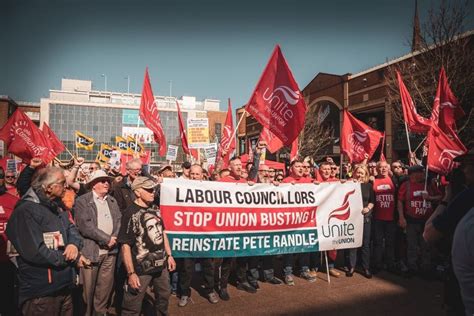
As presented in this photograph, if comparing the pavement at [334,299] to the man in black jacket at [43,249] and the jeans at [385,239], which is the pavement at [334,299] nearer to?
the jeans at [385,239]

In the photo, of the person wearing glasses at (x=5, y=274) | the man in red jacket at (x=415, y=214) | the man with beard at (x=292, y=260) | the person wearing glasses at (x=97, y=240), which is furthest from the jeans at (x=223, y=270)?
the man in red jacket at (x=415, y=214)

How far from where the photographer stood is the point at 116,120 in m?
86.4

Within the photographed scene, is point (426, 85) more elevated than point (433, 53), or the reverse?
point (433, 53)

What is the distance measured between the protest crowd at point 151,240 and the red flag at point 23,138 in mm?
2096

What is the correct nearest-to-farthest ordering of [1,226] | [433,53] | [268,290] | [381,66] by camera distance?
1. [1,226]
2. [268,290]
3. [433,53]
4. [381,66]

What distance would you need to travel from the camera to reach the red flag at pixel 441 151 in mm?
5469

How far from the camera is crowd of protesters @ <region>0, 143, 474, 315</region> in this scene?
101 inches

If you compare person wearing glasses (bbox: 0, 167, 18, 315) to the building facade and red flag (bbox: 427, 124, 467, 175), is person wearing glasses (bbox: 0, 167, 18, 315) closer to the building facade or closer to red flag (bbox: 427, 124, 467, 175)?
red flag (bbox: 427, 124, 467, 175)

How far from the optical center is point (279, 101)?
5.76 meters

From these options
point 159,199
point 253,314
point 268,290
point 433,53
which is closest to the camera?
point 253,314

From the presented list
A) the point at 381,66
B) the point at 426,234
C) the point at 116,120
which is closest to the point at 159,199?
the point at 426,234

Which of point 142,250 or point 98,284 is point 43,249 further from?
point 98,284

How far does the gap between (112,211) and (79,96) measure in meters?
95.6

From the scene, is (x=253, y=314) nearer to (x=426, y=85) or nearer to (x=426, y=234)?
(x=426, y=234)
